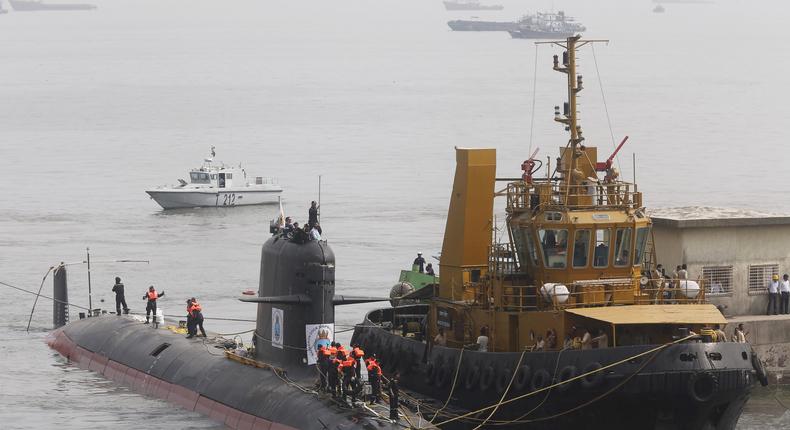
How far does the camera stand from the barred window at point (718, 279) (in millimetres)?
34250

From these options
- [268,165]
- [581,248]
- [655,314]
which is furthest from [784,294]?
[268,165]

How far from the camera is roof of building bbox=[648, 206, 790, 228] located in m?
33.9

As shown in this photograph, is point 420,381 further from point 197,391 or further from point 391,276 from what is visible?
point 391,276

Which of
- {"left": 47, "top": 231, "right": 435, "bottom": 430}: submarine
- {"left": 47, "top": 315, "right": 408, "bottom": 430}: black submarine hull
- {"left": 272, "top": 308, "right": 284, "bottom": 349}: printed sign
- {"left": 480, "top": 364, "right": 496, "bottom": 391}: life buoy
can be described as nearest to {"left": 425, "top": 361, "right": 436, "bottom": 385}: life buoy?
{"left": 480, "top": 364, "right": 496, "bottom": 391}: life buoy

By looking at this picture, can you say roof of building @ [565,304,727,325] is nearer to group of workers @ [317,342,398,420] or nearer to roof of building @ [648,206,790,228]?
group of workers @ [317,342,398,420]

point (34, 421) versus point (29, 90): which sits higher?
point (29, 90)

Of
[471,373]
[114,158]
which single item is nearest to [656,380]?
[471,373]

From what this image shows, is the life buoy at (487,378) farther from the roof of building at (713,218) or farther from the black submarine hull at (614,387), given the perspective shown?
the roof of building at (713,218)

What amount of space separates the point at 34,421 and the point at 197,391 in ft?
15.8

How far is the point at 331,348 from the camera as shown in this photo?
26.3 metres

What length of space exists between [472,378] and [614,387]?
403 cm

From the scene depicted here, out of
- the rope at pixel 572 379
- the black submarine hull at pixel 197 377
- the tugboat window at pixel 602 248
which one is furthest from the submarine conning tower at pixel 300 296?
the tugboat window at pixel 602 248

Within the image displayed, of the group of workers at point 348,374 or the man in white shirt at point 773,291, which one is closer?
the group of workers at point 348,374

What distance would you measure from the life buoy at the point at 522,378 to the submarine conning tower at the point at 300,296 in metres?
3.00
